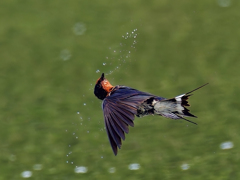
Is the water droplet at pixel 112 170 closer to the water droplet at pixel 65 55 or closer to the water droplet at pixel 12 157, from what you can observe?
the water droplet at pixel 12 157

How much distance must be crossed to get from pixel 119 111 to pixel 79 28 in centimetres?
830

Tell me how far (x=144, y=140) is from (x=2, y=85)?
4113 mm

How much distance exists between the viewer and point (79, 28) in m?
15.5

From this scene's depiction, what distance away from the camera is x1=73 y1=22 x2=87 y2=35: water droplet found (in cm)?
1538

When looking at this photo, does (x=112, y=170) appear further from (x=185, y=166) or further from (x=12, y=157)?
(x=12, y=157)

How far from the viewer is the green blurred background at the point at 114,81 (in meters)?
Result: 11.2

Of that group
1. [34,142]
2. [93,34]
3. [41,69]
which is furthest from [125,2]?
[34,142]

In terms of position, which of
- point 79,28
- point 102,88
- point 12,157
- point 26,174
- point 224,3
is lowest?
point 102,88

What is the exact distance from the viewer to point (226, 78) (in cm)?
1326

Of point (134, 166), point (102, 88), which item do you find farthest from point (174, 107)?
point (134, 166)

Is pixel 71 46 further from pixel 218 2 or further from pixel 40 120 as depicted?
pixel 218 2

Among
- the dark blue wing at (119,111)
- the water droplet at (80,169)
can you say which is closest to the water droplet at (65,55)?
the water droplet at (80,169)

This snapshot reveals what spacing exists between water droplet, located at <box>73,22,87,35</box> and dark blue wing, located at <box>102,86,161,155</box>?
7568 millimetres

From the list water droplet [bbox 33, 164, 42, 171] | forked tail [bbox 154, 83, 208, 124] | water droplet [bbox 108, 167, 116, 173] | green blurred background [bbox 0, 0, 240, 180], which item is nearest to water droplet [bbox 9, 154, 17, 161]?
green blurred background [bbox 0, 0, 240, 180]
